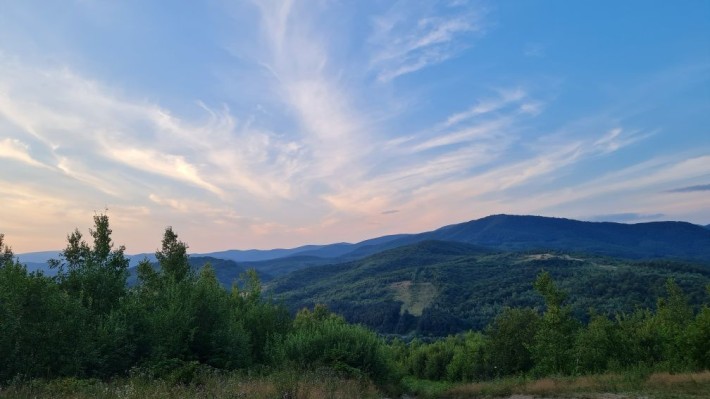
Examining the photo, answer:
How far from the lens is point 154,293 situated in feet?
71.0

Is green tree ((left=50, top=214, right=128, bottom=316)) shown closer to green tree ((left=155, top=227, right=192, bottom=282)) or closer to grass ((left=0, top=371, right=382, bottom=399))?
green tree ((left=155, top=227, right=192, bottom=282))

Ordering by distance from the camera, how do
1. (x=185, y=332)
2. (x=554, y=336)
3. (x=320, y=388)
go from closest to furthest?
(x=320, y=388) → (x=185, y=332) → (x=554, y=336)

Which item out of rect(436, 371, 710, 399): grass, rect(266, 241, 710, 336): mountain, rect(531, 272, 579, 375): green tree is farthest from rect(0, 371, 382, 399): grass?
rect(266, 241, 710, 336): mountain

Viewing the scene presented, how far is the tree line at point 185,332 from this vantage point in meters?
→ 14.6

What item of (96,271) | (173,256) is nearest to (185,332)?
(96,271)

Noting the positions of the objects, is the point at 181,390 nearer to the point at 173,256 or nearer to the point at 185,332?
the point at 185,332

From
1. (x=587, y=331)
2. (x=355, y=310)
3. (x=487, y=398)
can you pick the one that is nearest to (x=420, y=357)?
(x=587, y=331)

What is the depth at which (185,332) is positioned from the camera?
58.6ft

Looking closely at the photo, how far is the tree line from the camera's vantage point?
1458 centimetres

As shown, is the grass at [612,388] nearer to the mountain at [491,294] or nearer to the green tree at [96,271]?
the green tree at [96,271]

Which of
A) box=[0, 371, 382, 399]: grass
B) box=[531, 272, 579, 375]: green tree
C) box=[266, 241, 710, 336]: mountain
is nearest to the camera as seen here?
box=[0, 371, 382, 399]: grass

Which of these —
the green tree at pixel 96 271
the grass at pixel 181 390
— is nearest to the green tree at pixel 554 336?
the grass at pixel 181 390

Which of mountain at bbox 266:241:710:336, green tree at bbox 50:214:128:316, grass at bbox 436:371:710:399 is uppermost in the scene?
green tree at bbox 50:214:128:316

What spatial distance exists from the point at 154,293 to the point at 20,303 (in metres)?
7.26
